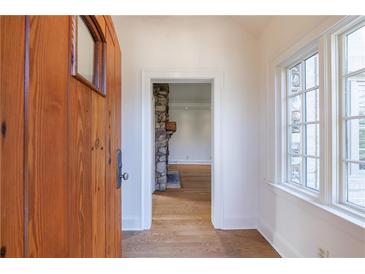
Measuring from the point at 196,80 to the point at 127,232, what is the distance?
2.04 meters

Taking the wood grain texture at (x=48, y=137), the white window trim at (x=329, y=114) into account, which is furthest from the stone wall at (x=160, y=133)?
the wood grain texture at (x=48, y=137)

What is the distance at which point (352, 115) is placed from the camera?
1.57 metres

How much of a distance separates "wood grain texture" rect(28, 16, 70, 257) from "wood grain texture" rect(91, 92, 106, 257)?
35cm

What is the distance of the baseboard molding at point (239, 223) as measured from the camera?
2926 mm

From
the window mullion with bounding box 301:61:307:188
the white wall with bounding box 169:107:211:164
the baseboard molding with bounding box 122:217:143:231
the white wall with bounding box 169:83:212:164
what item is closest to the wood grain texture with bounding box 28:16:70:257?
the window mullion with bounding box 301:61:307:188

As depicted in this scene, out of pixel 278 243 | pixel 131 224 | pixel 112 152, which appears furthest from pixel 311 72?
pixel 131 224

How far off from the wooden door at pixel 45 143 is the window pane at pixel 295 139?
1906 millimetres

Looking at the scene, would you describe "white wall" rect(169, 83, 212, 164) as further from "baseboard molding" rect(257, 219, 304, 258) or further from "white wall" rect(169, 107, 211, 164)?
"baseboard molding" rect(257, 219, 304, 258)

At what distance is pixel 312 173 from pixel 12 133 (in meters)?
2.15

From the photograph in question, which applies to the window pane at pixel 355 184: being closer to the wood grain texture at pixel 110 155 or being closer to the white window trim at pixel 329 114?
the white window trim at pixel 329 114

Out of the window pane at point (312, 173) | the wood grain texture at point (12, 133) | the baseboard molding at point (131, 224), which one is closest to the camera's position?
the wood grain texture at point (12, 133)

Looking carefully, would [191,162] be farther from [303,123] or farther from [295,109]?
[303,123]
